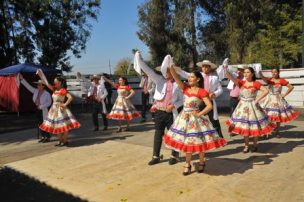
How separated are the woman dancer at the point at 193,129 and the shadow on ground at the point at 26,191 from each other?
1.91 m

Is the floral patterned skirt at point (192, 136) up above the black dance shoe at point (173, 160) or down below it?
above

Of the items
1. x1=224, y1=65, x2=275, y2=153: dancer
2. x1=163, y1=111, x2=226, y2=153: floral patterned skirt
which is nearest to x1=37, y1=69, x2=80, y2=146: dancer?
x1=163, y1=111, x2=226, y2=153: floral patterned skirt

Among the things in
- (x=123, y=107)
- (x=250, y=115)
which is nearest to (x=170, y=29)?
(x=123, y=107)

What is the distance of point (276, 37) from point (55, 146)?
72.1 ft

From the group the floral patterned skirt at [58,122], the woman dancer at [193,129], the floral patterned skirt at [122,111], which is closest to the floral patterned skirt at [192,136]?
the woman dancer at [193,129]

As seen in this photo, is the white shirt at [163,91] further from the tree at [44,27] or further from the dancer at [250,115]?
the tree at [44,27]

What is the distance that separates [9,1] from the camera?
28.8m

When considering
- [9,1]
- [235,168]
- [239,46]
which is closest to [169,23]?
[239,46]

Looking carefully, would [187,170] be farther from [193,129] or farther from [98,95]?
[98,95]

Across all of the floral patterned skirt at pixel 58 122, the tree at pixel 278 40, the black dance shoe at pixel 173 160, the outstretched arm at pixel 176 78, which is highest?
the tree at pixel 278 40

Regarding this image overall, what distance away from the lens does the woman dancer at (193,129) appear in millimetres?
6461

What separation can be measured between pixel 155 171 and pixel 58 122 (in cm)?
369

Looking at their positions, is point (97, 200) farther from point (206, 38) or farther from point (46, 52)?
point (206, 38)

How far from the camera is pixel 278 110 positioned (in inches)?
388
